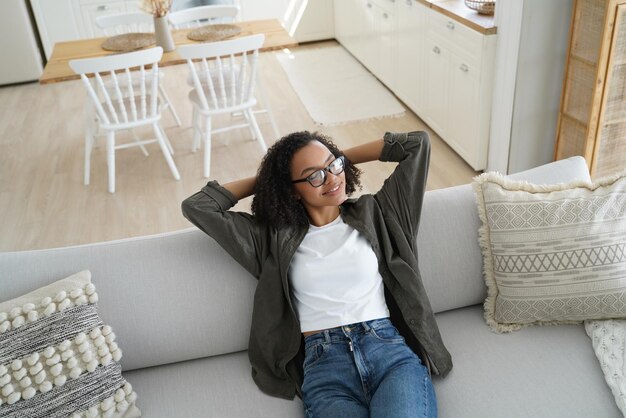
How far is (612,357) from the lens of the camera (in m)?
1.67

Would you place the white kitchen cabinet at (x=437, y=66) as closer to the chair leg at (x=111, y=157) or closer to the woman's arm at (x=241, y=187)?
the woman's arm at (x=241, y=187)

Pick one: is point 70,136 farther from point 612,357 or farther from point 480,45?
point 612,357

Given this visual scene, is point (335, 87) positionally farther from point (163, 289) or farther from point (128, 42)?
point (163, 289)

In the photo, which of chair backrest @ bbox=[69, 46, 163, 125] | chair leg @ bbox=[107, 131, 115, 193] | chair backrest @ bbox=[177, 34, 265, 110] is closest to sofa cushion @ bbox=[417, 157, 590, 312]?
chair backrest @ bbox=[177, 34, 265, 110]

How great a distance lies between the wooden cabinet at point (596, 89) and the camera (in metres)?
2.79

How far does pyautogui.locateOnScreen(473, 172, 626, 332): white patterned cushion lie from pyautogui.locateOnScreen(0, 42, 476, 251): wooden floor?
1627mm

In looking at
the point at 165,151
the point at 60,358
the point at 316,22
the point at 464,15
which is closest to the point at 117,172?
the point at 165,151

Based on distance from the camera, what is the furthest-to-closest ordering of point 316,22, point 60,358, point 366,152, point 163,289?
point 316,22 → point 366,152 → point 163,289 → point 60,358

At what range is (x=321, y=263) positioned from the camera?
5.63ft

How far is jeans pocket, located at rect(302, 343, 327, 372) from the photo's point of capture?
166 centimetres

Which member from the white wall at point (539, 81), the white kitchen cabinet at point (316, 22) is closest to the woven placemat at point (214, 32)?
the white wall at point (539, 81)

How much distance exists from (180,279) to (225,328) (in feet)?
0.64

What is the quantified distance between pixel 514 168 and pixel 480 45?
0.70m

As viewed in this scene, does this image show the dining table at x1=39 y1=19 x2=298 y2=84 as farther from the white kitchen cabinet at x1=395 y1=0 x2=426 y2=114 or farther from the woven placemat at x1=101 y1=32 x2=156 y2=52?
the white kitchen cabinet at x1=395 y1=0 x2=426 y2=114
